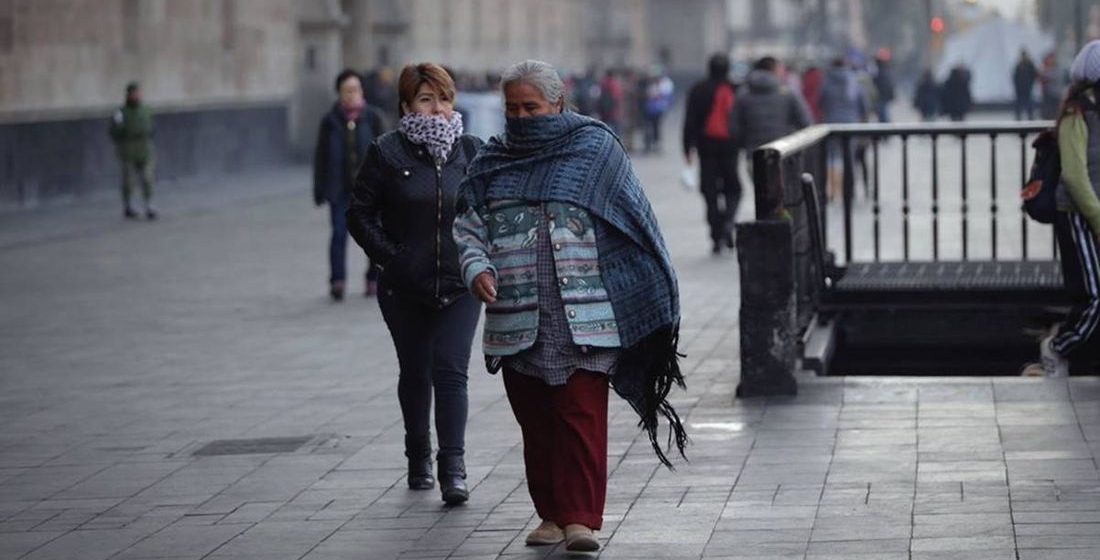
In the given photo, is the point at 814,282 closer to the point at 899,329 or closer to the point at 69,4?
the point at 899,329

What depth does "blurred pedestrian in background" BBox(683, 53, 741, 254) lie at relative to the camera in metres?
20.2

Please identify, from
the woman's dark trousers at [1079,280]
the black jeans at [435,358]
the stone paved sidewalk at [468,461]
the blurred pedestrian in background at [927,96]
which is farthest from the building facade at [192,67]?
the black jeans at [435,358]

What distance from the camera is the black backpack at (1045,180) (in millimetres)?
11594

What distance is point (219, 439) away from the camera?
10.5 meters

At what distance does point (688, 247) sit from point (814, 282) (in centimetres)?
750

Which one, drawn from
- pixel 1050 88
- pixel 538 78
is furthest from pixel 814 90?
pixel 538 78

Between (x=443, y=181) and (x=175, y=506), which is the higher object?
(x=443, y=181)

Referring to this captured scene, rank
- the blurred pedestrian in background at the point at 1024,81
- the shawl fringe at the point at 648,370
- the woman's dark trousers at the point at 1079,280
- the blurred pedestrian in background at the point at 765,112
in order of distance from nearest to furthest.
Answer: the shawl fringe at the point at 648,370 < the woman's dark trousers at the point at 1079,280 < the blurred pedestrian in background at the point at 765,112 < the blurred pedestrian in background at the point at 1024,81

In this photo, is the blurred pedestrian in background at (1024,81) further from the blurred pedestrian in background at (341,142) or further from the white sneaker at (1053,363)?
the white sneaker at (1053,363)

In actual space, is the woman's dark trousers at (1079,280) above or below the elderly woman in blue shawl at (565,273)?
below

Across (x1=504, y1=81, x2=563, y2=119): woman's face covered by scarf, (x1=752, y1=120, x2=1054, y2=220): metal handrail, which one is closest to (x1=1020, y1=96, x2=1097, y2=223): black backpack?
(x1=752, y1=120, x2=1054, y2=220): metal handrail

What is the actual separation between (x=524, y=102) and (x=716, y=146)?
13.1 meters

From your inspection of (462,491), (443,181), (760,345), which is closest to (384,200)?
(443,181)

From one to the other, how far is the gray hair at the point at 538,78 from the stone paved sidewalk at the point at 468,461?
4.42 ft
